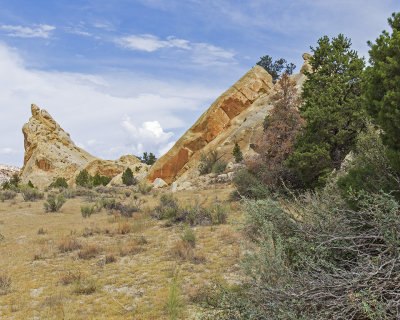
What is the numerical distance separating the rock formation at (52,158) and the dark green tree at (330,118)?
37807 millimetres

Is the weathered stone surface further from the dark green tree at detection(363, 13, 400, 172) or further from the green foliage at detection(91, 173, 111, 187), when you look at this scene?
the dark green tree at detection(363, 13, 400, 172)

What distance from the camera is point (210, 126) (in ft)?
124

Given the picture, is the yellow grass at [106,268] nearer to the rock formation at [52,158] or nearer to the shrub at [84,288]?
the shrub at [84,288]

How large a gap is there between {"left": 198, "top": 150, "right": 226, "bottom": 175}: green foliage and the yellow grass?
54.6ft

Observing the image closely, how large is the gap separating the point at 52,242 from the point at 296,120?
11.3 m

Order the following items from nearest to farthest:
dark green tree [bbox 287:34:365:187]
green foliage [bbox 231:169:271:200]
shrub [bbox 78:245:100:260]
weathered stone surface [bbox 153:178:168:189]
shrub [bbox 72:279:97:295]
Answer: shrub [bbox 72:279:97:295], shrub [bbox 78:245:100:260], dark green tree [bbox 287:34:365:187], green foliage [bbox 231:169:271:200], weathered stone surface [bbox 153:178:168:189]

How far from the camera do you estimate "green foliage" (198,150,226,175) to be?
27891 millimetres

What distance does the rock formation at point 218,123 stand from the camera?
35.9m

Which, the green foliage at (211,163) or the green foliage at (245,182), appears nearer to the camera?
the green foliage at (245,182)

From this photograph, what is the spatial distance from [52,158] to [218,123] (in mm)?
29327

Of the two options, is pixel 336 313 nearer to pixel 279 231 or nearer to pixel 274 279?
pixel 274 279

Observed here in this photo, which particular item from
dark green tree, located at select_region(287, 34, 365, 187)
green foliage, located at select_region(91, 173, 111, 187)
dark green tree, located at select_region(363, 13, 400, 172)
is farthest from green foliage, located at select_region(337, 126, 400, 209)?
green foliage, located at select_region(91, 173, 111, 187)

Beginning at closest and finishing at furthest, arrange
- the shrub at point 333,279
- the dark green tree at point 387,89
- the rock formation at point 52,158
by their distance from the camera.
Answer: the shrub at point 333,279
the dark green tree at point 387,89
the rock formation at point 52,158

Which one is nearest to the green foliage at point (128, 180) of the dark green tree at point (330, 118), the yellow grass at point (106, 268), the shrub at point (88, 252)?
the yellow grass at point (106, 268)
